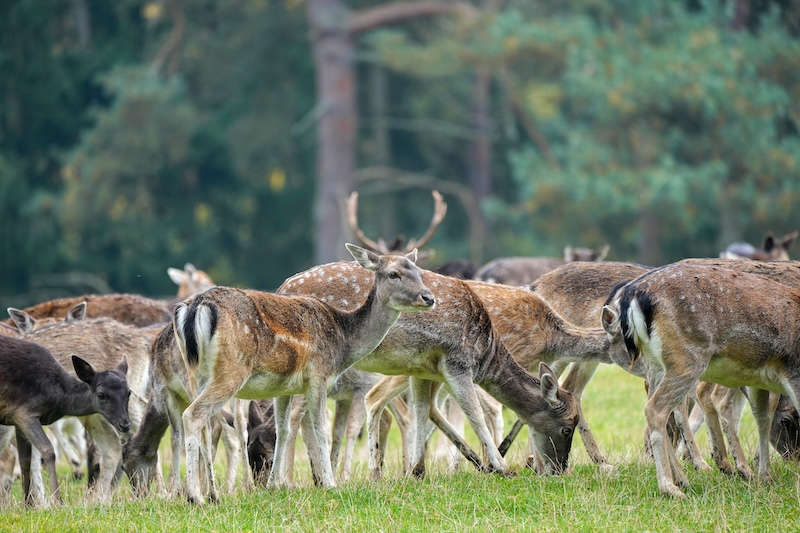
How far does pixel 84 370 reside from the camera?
29.7ft

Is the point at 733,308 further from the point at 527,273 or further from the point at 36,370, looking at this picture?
the point at 527,273

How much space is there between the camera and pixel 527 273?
15570 millimetres

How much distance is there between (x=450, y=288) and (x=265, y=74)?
1093 inches

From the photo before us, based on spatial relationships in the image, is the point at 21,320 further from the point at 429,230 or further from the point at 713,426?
the point at 429,230

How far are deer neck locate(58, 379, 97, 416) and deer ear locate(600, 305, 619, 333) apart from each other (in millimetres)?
3570

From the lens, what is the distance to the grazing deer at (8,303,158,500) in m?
9.48

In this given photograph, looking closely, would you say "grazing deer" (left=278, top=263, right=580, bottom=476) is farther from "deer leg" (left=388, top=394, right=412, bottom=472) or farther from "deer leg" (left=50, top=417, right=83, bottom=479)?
"deer leg" (left=50, top=417, right=83, bottom=479)

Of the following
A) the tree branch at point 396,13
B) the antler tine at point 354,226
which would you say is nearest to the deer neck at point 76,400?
the antler tine at point 354,226

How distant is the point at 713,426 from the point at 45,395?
450 centimetres

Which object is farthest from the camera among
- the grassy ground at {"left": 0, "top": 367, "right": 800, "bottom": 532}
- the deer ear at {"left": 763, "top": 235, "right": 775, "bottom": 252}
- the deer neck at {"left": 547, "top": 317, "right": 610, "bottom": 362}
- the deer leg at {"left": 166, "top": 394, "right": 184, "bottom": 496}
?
the deer ear at {"left": 763, "top": 235, "right": 775, "bottom": 252}

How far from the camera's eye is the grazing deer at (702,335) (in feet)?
26.5

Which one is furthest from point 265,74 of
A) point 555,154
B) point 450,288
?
point 450,288

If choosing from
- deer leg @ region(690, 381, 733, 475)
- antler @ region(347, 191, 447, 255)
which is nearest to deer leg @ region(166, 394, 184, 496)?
deer leg @ region(690, 381, 733, 475)

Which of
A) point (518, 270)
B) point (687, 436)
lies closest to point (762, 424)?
point (687, 436)
